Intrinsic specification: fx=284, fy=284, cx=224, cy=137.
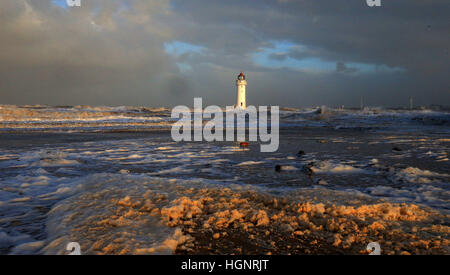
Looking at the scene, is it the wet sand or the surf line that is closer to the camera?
the wet sand

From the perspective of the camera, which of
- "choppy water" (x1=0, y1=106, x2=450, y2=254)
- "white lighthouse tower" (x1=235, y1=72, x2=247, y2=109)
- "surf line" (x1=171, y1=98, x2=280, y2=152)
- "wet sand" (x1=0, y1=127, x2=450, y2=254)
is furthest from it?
"white lighthouse tower" (x1=235, y1=72, x2=247, y2=109)

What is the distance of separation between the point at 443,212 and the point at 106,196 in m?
4.36

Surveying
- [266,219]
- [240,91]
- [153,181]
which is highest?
[240,91]

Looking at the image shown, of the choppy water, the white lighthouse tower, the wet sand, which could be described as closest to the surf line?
the choppy water

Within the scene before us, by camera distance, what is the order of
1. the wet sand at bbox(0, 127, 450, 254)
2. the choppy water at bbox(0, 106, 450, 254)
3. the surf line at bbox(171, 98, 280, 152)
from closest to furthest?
the wet sand at bbox(0, 127, 450, 254)
the choppy water at bbox(0, 106, 450, 254)
the surf line at bbox(171, 98, 280, 152)

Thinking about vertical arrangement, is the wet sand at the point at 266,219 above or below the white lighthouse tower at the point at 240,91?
below

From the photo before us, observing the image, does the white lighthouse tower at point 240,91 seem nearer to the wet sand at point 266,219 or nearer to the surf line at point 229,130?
the surf line at point 229,130

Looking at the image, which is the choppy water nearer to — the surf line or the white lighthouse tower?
the surf line

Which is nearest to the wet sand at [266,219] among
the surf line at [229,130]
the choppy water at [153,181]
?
the choppy water at [153,181]

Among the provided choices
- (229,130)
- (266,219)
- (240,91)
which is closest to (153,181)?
(266,219)

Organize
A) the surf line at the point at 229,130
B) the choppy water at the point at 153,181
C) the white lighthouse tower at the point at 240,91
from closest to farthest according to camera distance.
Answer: the choppy water at the point at 153,181
the surf line at the point at 229,130
the white lighthouse tower at the point at 240,91

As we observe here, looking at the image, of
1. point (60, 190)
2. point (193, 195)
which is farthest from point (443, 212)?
point (60, 190)

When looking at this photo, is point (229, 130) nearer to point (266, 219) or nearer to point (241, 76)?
point (266, 219)

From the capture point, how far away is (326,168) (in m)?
6.22
